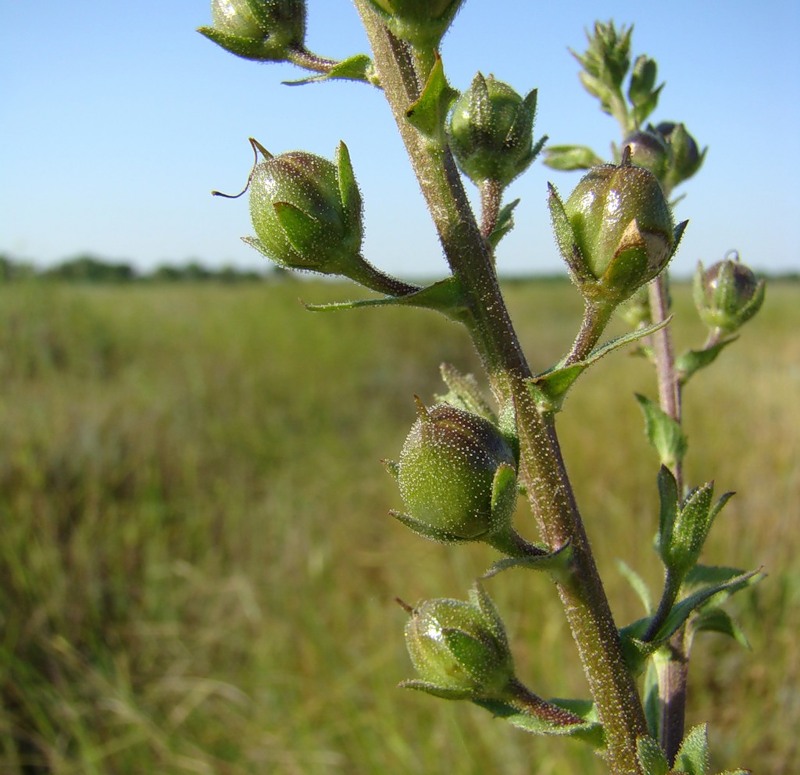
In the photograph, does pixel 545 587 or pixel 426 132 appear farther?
pixel 545 587

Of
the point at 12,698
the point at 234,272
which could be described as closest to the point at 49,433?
the point at 12,698

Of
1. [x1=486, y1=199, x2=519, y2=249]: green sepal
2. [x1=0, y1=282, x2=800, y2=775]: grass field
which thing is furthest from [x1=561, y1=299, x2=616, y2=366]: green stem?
[x1=0, y1=282, x2=800, y2=775]: grass field

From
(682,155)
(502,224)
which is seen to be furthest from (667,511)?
(682,155)

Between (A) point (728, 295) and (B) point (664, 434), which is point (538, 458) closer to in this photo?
(B) point (664, 434)

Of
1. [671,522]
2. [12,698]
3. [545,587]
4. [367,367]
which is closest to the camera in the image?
[671,522]

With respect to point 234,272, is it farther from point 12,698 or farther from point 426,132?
point 426,132

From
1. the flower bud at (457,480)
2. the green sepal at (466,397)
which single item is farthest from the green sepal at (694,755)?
the green sepal at (466,397)

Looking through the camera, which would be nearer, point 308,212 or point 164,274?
point 308,212

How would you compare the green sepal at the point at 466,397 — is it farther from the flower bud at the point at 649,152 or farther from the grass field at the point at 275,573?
the grass field at the point at 275,573
